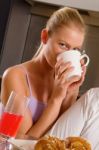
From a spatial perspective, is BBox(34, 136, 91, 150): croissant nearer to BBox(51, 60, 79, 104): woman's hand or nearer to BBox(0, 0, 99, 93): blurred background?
BBox(51, 60, 79, 104): woman's hand

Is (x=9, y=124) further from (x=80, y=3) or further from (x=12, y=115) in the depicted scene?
(x=80, y=3)

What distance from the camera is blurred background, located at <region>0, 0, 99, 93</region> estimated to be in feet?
7.61

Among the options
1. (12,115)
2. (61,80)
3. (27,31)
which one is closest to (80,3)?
(27,31)

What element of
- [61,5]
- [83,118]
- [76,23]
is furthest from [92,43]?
[83,118]

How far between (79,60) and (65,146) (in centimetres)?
40

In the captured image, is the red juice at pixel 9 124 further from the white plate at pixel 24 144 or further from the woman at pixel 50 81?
the woman at pixel 50 81

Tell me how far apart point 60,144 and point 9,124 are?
15 centimetres

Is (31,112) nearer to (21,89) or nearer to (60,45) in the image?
(21,89)

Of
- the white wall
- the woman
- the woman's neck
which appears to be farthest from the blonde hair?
the white wall

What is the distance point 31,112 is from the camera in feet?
3.94

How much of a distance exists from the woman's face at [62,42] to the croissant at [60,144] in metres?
0.41

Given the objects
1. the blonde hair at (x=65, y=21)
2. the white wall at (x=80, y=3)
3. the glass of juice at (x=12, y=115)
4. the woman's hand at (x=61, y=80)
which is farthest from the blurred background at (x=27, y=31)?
the glass of juice at (x=12, y=115)

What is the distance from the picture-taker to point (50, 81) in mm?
1311

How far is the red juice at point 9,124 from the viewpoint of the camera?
85 cm
